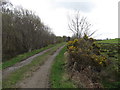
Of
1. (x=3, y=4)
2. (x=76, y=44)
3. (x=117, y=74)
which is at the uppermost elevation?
(x=3, y=4)

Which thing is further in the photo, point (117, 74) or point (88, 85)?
point (117, 74)

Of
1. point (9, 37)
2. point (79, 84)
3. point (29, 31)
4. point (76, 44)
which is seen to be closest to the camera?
point (79, 84)

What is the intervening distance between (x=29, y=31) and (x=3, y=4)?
7809 millimetres

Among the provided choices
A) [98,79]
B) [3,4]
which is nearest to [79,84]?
[98,79]

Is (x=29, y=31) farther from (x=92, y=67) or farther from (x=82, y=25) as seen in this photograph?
(x=92, y=67)

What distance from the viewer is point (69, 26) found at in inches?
931

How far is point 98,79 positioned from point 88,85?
123 cm

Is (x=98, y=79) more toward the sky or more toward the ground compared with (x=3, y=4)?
more toward the ground

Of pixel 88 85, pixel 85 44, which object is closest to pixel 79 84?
pixel 88 85

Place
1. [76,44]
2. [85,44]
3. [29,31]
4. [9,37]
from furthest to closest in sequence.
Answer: [29,31]
[9,37]
[76,44]
[85,44]

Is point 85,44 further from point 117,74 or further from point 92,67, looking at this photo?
point 117,74

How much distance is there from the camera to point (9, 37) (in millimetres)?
15070

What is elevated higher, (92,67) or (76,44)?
(76,44)

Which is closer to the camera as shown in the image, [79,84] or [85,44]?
[79,84]
